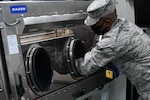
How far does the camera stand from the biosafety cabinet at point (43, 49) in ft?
3.95

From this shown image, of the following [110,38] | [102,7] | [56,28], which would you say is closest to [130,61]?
[110,38]

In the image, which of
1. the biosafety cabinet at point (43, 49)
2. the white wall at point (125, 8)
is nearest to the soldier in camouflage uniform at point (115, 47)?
the biosafety cabinet at point (43, 49)

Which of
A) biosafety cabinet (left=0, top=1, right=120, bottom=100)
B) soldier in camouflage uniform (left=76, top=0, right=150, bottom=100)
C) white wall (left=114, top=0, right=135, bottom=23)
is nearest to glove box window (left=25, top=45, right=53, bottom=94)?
biosafety cabinet (left=0, top=1, right=120, bottom=100)

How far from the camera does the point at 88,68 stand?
1.61 meters

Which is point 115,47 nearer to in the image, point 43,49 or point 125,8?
point 43,49

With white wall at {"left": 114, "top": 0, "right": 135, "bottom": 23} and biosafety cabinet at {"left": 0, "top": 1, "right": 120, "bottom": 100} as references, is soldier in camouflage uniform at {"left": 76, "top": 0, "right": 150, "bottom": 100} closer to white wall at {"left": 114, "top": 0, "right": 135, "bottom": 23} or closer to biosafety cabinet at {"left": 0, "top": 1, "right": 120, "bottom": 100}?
biosafety cabinet at {"left": 0, "top": 1, "right": 120, "bottom": 100}

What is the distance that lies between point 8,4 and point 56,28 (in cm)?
40

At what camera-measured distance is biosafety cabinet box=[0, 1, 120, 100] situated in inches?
47.4

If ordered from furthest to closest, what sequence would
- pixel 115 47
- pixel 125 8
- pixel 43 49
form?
pixel 125 8, pixel 115 47, pixel 43 49

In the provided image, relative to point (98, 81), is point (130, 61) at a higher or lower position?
higher

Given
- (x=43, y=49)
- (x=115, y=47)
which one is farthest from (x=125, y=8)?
(x=43, y=49)

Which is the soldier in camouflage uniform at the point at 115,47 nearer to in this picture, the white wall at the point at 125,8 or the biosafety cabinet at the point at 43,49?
the biosafety cabinet at the point at 43,49

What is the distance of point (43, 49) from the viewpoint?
140 centimetres

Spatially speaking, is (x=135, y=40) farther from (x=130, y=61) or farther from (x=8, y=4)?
(x=8, y=4)
